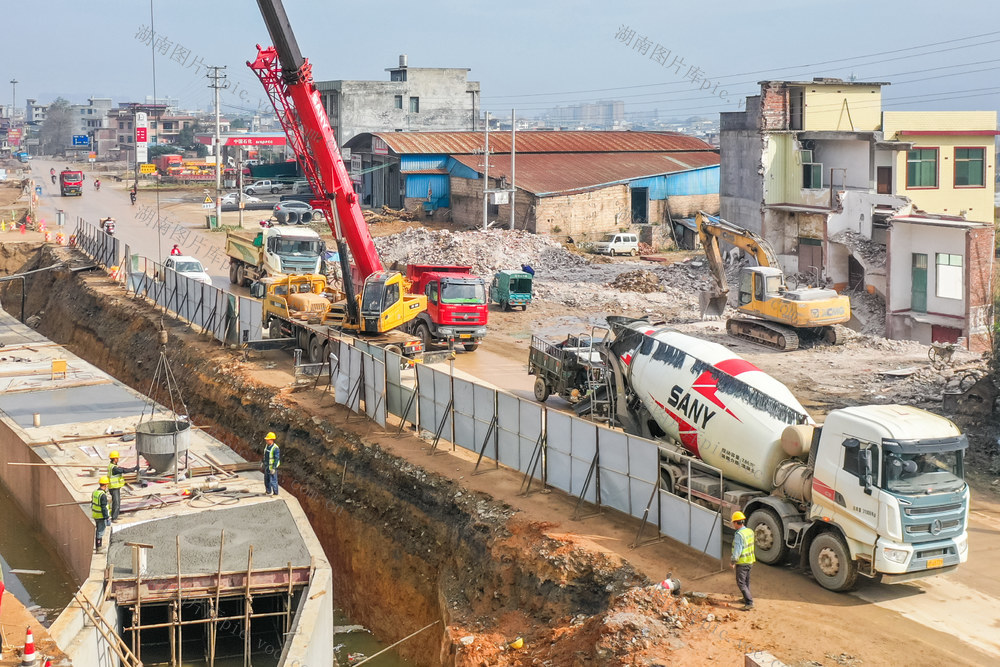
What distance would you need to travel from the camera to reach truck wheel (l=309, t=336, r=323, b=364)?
30.7m

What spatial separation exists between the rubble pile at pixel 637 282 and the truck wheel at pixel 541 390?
55.3 feet

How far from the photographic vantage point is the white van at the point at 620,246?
56094mm

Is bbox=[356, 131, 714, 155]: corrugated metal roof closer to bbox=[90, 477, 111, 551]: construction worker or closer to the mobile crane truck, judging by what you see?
the mobile crane truck

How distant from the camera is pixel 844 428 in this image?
16219 mm

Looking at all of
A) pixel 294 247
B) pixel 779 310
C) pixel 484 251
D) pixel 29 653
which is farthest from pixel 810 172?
pixel 29 653

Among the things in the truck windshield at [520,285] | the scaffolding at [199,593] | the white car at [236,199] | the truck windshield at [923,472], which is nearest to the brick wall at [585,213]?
the truck windshield at [520,285]

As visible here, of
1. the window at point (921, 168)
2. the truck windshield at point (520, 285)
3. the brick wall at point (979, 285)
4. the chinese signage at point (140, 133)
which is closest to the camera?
the brick wall at point (979, 285)

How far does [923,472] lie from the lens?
1588 cm

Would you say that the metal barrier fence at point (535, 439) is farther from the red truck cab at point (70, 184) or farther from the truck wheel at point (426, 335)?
the red truck cab at point (70, 184)

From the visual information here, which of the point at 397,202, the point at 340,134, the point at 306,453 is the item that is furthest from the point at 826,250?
the point at 340,134

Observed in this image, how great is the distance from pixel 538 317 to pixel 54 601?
2066cm

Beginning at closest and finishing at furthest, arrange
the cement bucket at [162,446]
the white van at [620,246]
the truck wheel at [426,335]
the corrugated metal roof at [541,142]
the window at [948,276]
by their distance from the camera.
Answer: the cement bucket at [162,446]
the truck wheel at [426,335]
the window at [948,276]
the white van at [620,246]
the corrugated metal roof at [541,142]

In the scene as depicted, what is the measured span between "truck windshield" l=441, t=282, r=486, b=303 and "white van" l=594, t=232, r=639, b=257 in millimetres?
24190

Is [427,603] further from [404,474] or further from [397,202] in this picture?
[397,202]
